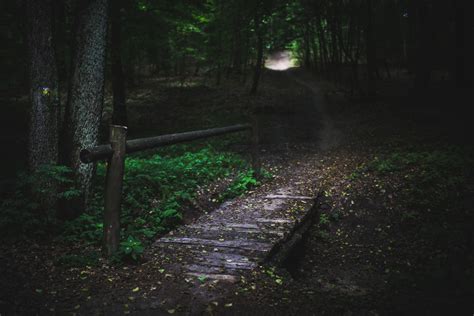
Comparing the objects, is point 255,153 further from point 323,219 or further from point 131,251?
point 131,251

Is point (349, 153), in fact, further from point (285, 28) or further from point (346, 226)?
point (285, 28)

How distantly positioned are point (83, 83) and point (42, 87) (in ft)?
1.90

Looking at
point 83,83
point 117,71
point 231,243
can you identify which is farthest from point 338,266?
point 117,71

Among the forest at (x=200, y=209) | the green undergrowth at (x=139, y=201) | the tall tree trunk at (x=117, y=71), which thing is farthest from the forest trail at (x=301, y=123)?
the tall tree trunk at (x=117, y=71)

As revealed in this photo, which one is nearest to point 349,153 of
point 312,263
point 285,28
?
point 312,263

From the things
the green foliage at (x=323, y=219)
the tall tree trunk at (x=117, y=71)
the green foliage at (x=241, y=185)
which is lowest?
the green foliage at (x=323, y=219)

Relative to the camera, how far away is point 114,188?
12.8 ft

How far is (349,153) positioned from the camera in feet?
34.3

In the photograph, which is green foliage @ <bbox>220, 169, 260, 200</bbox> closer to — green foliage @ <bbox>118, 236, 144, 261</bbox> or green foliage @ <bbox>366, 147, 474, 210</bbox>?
green foliage @ <bbox>366, 147, 474, 210</bbox>

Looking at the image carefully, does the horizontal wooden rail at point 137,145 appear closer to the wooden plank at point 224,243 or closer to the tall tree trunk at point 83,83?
the tall tree trunk at point 83,83

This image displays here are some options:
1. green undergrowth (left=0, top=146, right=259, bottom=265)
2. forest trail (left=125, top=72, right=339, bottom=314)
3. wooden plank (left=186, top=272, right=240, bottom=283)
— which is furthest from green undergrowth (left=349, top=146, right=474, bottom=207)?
wooden plank (left=186, top=272, right=240, bottom=283)

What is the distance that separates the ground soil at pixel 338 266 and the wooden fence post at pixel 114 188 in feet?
0.97

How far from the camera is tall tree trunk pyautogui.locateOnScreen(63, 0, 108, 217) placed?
16.0 ft

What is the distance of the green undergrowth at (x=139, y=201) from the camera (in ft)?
14.2
